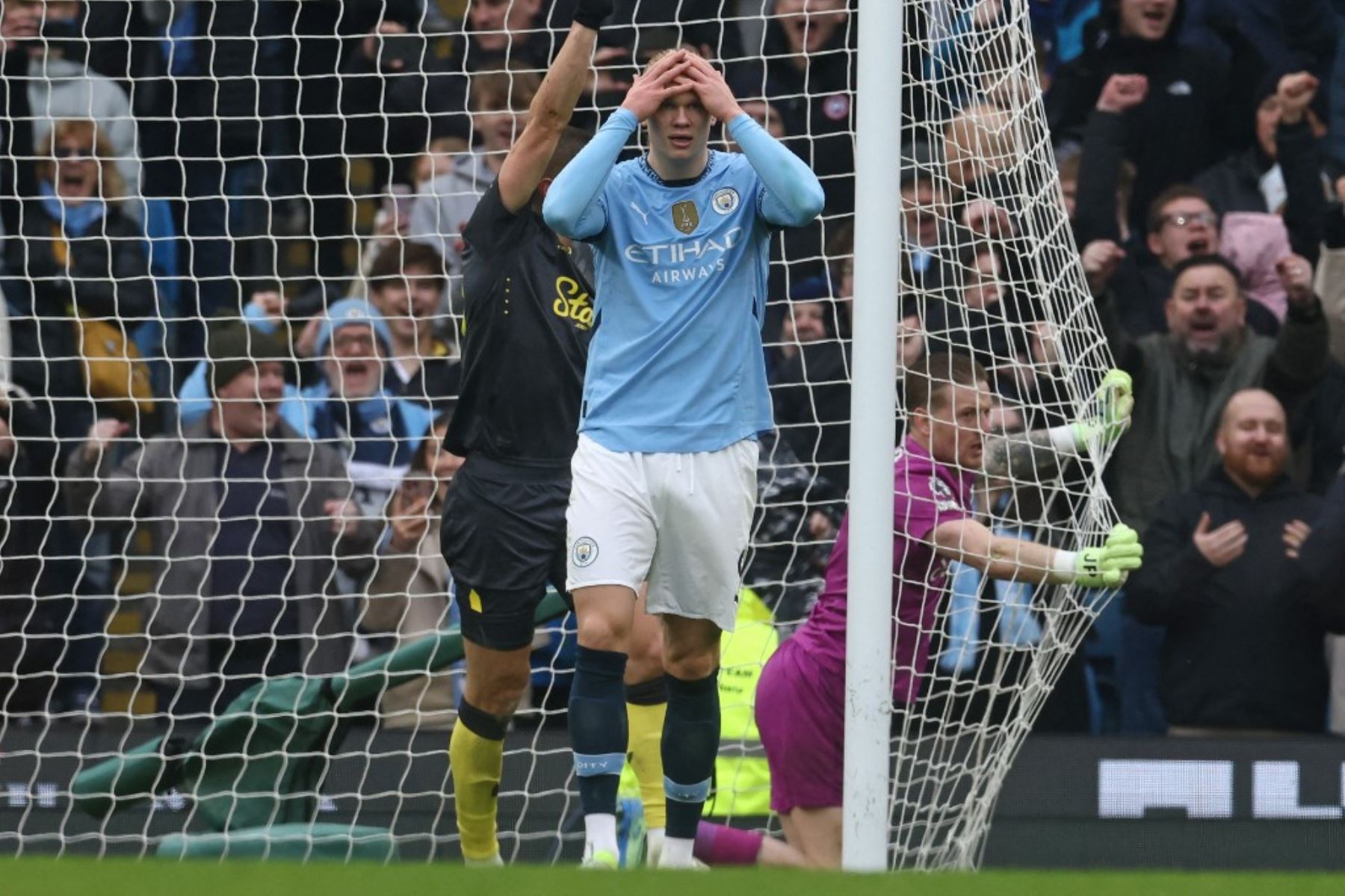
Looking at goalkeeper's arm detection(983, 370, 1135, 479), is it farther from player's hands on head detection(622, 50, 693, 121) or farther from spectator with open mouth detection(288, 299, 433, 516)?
spectator with open mouth detection(288, 299, 433, 516)

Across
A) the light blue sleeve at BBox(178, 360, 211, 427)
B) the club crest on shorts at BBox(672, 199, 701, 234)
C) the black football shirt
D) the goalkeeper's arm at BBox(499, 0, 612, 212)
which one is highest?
the goalkeeper's arm at BBox(499, 0, 612, 212)

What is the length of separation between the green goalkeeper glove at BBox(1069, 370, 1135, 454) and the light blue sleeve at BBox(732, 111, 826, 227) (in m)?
1.26

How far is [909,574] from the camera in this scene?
5.83 metres

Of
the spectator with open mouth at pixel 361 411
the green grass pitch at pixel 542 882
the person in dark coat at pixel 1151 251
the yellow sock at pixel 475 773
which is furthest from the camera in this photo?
the person in dark coat at pixel 1151 251

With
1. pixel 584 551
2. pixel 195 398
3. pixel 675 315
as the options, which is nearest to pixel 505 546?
pixel 584 551

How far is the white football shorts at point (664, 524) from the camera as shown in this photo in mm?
4922

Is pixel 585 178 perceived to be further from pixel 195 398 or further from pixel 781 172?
pixel 195 398

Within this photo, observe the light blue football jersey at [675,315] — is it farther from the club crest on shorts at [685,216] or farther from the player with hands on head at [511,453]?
the player with hands on head at [511,453]

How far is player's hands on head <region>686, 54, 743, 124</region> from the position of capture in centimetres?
493

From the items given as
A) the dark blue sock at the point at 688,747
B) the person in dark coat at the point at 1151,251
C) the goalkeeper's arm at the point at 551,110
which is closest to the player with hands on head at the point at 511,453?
the goalkeeper's arm at the point at 551,110

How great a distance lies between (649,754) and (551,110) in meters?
1.71

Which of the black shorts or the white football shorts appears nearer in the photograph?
the white football shorts

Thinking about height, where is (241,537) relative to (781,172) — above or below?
below

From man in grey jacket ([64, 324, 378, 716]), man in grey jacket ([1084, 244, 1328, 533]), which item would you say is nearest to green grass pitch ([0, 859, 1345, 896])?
man in grey jacket ([64, 324, 378, 716])
